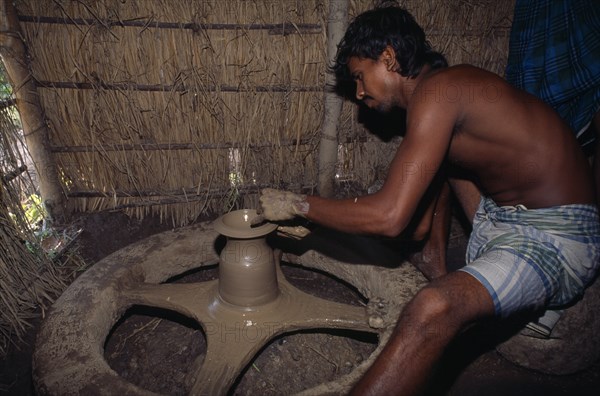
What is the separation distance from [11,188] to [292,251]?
2.02m

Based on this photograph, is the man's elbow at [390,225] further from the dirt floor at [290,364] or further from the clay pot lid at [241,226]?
the dirt floor at [290,364]

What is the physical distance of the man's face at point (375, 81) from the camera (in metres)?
2.06

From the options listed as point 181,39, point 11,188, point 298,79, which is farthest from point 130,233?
point 298,79

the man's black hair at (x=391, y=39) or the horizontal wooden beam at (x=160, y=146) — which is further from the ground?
the man's black hair at (x=391, y=39)

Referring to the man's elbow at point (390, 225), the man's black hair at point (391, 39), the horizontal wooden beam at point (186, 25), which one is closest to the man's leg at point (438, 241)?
the man's black hair at point (391, 39)

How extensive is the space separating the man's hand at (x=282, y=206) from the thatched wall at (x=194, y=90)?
156 cm

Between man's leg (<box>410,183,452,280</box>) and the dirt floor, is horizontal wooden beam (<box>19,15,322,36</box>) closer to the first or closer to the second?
man's leg (<box>410,183,452,280</box>)

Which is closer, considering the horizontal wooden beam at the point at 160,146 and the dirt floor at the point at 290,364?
the dirt floor at the point at 290,364

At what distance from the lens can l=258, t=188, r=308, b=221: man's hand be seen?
1875mm

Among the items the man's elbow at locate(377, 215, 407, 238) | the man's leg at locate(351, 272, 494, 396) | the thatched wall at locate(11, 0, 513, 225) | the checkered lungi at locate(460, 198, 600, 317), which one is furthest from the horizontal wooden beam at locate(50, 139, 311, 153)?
the man's leg at locate(351, 272, 494, 396)

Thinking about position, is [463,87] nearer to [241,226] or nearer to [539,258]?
[539,258]

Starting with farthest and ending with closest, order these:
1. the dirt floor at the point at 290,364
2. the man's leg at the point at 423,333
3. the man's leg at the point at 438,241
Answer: the man's leg at the point at 438,241
the dirt floor at the point at 290,364
the man's leg at the point at 423,333

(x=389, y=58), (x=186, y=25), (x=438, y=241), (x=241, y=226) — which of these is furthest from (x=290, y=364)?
(x=186, y=25)

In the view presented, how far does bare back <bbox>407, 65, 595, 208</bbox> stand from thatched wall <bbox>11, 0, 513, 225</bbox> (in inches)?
64.7
